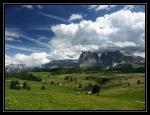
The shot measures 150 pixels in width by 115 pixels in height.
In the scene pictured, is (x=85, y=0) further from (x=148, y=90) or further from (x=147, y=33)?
(x=148, y=90)

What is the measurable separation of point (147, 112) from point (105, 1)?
5.16 m

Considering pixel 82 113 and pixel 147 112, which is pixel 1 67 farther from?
pixel 147 112

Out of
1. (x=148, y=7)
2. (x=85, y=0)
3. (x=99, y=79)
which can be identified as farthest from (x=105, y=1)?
(x=99, y=79)

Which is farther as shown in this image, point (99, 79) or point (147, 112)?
point (99, 79)

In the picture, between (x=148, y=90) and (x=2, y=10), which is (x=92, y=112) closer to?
(x=148, y=90)

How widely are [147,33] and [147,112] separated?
3.43m

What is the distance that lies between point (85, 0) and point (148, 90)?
4753mm

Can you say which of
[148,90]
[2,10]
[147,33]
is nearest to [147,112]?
[148,90]

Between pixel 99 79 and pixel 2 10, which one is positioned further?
pixel 99 79

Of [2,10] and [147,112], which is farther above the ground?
[2,10]

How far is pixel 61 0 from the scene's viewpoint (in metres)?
12.5

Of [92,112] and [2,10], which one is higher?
[2,10]

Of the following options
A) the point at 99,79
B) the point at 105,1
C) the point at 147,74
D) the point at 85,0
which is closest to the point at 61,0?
the point at 85,0

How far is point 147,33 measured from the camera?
489 inches
